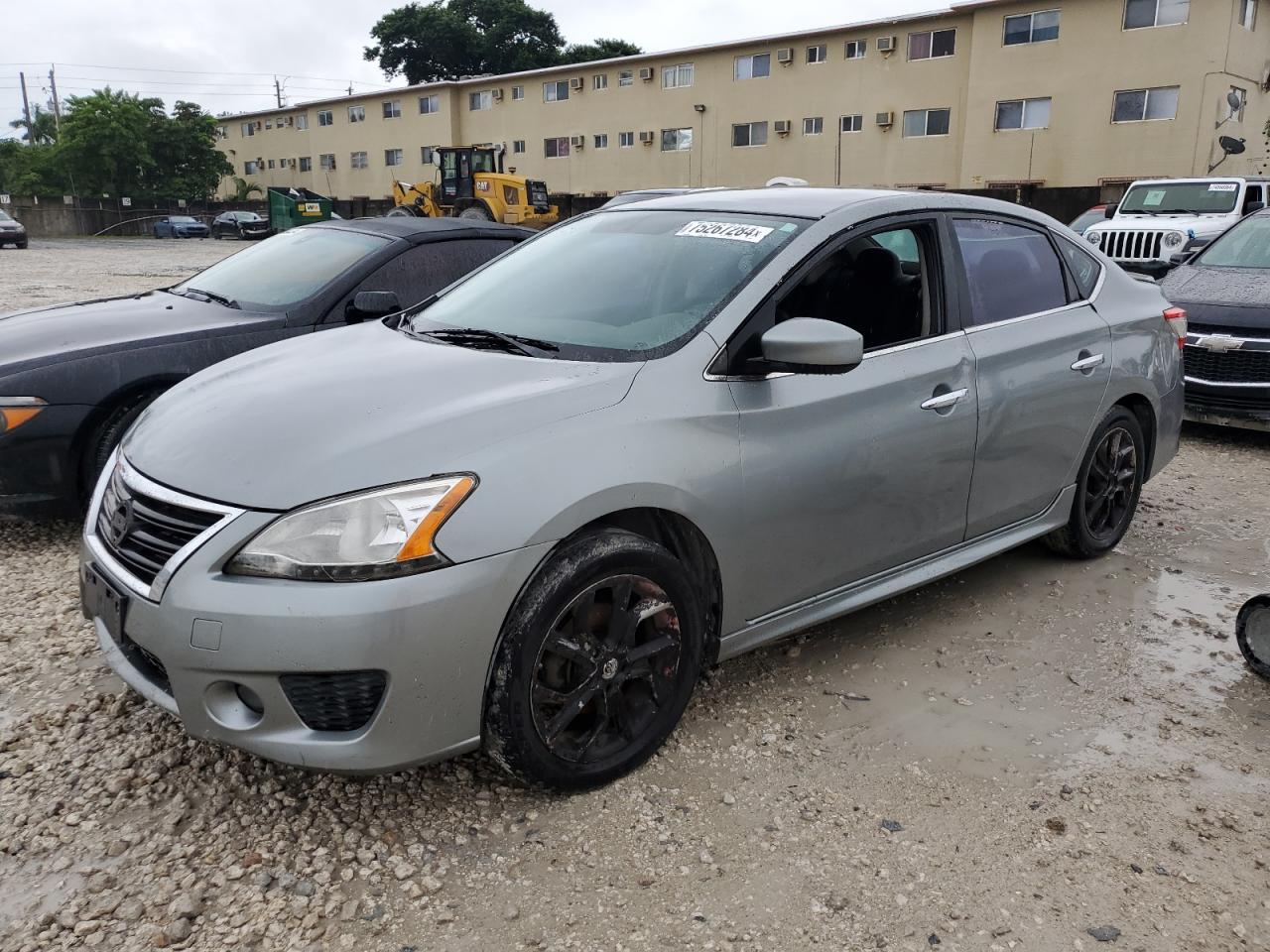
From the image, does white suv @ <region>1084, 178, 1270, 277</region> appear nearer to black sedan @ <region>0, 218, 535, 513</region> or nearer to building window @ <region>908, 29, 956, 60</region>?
black sedan @ <region>0, 218, 535, 513</region>

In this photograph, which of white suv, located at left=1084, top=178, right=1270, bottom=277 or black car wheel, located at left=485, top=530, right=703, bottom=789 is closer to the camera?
black car wheel, located at left=485, top=530, right=703, bottom=789

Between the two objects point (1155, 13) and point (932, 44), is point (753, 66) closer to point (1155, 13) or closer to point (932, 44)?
point (932, 44)

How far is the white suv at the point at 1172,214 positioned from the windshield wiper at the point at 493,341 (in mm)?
12919

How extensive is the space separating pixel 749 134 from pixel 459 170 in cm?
1112

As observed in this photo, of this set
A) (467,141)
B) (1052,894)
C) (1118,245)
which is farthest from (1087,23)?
(1052,894)

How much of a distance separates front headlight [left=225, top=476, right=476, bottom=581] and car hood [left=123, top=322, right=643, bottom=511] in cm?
5

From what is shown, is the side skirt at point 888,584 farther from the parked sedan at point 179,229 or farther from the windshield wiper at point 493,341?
the parked sedan at point 179,229

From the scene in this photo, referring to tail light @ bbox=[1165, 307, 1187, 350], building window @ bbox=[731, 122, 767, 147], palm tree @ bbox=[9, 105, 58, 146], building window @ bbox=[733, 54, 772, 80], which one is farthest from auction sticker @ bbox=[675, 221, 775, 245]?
palm tree @ bbox=[9, 105, 58, 146]

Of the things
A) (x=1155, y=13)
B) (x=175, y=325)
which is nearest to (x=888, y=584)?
(x=175, y=325)

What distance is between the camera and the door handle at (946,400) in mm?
3357

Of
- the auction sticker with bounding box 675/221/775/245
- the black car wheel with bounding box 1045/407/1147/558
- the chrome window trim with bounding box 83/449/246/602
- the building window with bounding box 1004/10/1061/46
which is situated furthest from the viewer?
the building window with bounding box 1004/10/1061/46

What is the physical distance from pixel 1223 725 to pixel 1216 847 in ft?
2.47

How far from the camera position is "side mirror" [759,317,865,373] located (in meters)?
2.78

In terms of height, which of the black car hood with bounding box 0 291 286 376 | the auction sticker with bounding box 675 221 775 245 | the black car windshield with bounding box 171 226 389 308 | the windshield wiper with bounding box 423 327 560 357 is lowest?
the black car hood with bounding box 0 291 286 376
